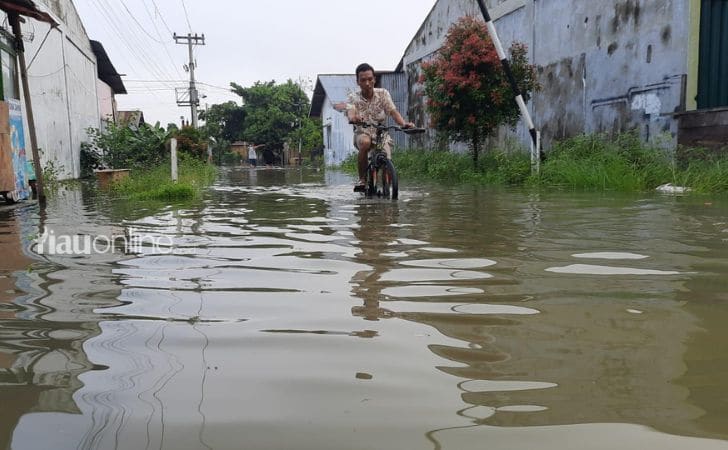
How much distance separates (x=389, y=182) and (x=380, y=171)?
0.25m

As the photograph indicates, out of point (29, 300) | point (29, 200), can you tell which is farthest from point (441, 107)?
point (29, 300)

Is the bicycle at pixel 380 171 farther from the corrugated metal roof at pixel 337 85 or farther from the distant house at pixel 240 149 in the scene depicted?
the distant house at pixel 240 149

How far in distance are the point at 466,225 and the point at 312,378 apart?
302 cm

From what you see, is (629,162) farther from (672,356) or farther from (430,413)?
(430,413)

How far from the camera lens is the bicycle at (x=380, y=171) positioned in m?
6.46

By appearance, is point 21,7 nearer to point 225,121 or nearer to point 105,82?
point 105,82

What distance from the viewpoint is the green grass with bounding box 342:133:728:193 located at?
7.28 metres

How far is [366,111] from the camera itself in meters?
6.88

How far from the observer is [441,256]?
3.13 meters

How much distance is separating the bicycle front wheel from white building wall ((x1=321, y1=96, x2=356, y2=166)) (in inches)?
821

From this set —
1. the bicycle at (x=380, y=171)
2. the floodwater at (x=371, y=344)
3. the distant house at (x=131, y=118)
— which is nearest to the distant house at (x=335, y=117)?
the distant house at (x=131, y=118)

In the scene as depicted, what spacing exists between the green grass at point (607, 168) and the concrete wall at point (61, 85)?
811 centimetres

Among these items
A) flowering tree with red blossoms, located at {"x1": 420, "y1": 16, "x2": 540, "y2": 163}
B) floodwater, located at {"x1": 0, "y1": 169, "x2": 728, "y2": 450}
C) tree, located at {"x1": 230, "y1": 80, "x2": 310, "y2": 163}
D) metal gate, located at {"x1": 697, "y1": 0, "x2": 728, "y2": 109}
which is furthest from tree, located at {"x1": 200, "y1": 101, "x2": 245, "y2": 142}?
floodwater, located at {"x1": 0, "y1": 169, "x2": 728, "y2": 450}

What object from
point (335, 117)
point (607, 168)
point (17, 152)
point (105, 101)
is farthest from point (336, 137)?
point (17, 152)
